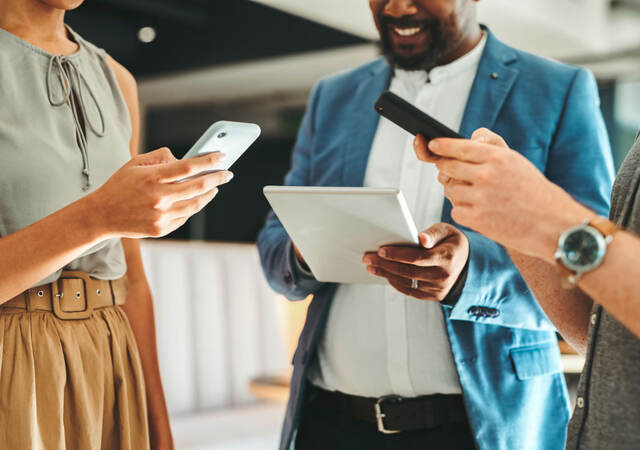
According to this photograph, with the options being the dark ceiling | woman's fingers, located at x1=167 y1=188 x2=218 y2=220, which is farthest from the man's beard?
the dark ceiling

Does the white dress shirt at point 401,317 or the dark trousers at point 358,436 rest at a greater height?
the white dress shirt at point 401,317

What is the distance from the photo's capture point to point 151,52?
784cm

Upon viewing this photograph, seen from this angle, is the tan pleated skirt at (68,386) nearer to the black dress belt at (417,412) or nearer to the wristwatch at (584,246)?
the black dress belt at (417,412)

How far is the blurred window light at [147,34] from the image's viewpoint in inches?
293

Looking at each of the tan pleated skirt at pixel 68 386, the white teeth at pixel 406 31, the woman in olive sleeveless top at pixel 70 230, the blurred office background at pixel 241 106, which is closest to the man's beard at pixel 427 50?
the white teeth at pixel 406 31

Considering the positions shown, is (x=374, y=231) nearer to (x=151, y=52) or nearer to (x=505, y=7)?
(x=505, y=7)

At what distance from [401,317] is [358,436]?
10.8 inches

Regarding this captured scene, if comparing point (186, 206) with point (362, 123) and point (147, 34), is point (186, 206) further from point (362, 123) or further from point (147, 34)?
point (147, 34)

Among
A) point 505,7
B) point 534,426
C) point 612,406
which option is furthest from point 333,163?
point 505,7

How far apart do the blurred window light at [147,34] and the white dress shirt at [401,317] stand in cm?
632

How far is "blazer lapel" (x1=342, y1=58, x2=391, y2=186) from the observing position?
163cm

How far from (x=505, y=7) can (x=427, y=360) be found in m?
4.00

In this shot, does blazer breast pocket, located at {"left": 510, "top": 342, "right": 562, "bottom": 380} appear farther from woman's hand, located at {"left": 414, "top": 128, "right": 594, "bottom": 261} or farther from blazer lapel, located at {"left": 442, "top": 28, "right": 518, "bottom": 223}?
woman's hand, located at {"left": 414, "top": 128, "right": 594, "bottom": 261}

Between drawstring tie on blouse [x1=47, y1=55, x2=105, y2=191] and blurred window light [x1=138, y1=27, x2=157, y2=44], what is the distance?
658 centimetres
